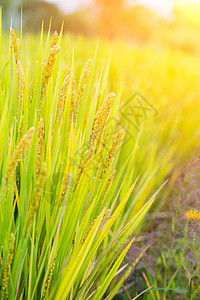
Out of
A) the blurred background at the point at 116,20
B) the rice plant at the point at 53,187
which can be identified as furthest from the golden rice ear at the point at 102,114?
the blurred background at the point at 116,20

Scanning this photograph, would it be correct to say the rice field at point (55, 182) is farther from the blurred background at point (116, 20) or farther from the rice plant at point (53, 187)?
the blurred background at point (116, 20)

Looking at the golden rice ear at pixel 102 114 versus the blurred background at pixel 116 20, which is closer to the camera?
the golden rice ear at pixel 102 114

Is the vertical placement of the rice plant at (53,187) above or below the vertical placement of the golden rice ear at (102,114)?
below

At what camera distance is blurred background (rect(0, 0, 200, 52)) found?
2.16 m

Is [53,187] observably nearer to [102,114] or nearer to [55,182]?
[55,182]

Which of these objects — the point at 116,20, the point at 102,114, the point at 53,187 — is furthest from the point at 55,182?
the point at 116,20

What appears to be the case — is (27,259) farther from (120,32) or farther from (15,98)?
(120,32)

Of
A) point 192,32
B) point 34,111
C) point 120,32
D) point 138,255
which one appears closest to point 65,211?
point 34,111

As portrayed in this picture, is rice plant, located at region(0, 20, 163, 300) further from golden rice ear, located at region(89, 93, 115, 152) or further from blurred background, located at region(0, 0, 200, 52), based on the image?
blurred background, located at region(0, 0, 200, 52)

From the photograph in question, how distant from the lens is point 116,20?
144 inches

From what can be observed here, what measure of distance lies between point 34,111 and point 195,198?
93 cm

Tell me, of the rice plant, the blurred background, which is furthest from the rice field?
the blurred background

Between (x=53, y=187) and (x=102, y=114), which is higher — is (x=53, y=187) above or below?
below

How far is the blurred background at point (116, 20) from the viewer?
216cm
